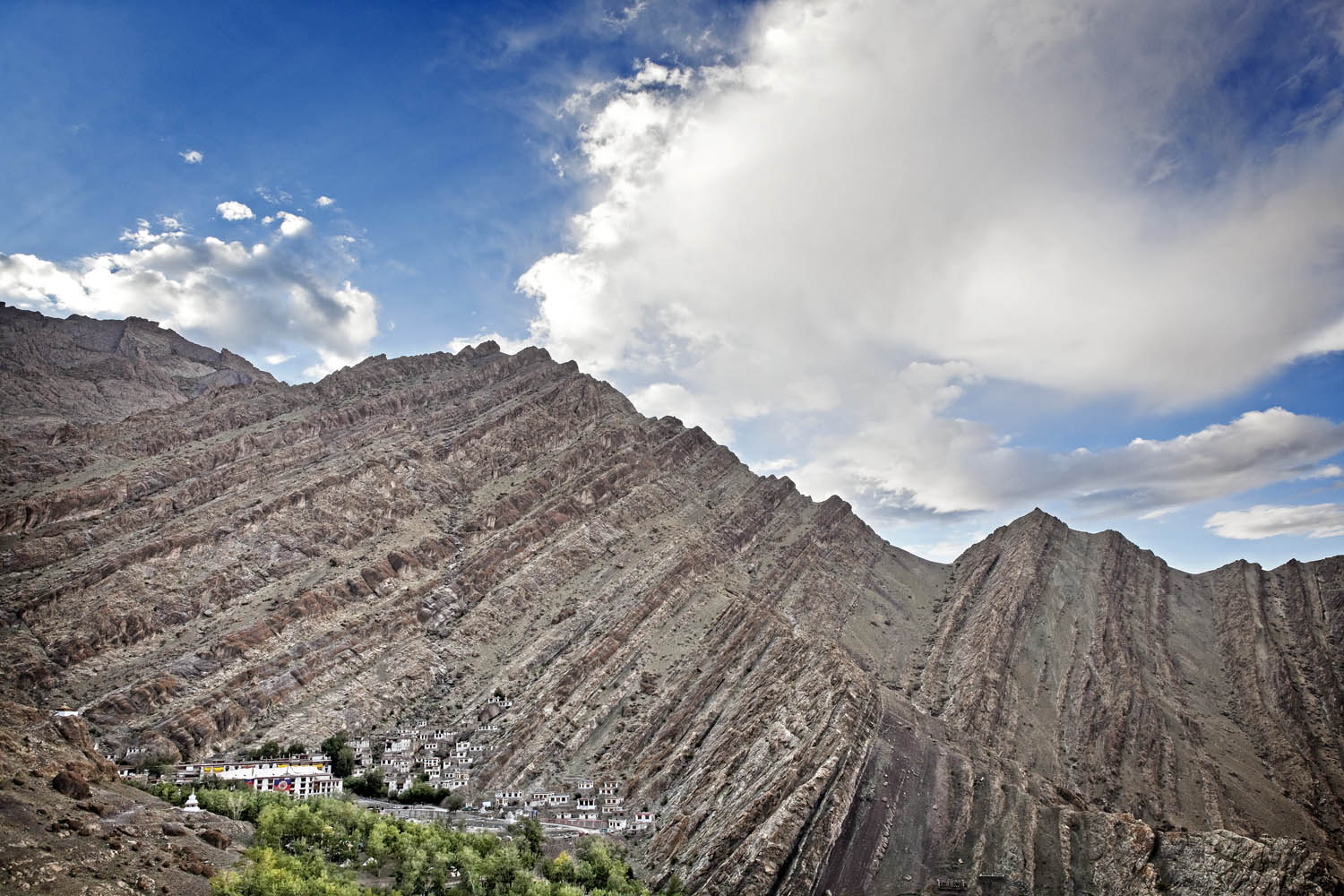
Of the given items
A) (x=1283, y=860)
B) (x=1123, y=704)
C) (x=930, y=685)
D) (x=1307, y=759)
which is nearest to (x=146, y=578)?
(x=930, y=685)

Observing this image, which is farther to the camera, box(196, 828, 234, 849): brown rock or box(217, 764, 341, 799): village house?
box(217, 764, 341, 799): village house

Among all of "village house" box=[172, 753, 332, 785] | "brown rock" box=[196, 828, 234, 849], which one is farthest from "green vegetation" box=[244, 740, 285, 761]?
"brown rock" box=[196, 828, 234, 849]

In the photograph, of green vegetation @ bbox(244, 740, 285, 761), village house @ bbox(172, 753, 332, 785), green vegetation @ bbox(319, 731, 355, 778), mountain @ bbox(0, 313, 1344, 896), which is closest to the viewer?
mountain @ bbox(0, 313, 1344, 896)

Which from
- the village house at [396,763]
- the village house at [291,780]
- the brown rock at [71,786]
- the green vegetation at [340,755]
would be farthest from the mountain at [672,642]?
the brown rock at [71,786]

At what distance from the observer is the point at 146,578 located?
105m

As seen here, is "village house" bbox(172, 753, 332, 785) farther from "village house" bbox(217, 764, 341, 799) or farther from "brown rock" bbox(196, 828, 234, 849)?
"brown rock" bbox(196, 828, 234, 849)

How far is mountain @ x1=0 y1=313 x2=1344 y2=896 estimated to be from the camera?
78.8m

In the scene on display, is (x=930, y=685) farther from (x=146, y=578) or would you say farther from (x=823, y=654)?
(x=146, y=578)

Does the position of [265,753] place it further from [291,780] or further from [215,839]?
[215,839]

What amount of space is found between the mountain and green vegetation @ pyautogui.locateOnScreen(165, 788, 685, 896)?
9.91 metres

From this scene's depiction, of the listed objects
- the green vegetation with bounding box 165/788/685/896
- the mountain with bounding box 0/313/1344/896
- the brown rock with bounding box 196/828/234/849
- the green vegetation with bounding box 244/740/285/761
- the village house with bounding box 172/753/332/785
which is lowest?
the green vegetation with bounding box 165/788/685/896

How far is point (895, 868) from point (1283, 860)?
31269 mm

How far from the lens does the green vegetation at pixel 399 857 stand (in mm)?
57938

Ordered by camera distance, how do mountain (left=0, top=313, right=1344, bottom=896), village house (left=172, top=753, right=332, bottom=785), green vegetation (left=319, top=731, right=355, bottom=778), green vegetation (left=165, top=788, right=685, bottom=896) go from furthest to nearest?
green vegetation (left=319, top=731, right=355, bottom=778)
village house (left=172, top=753, right=332, bottom=785)
mountain (left=0, top=313, right=1344, bottom=896)
green vegetation (left=165, top=788, right=685, bottom=896)
